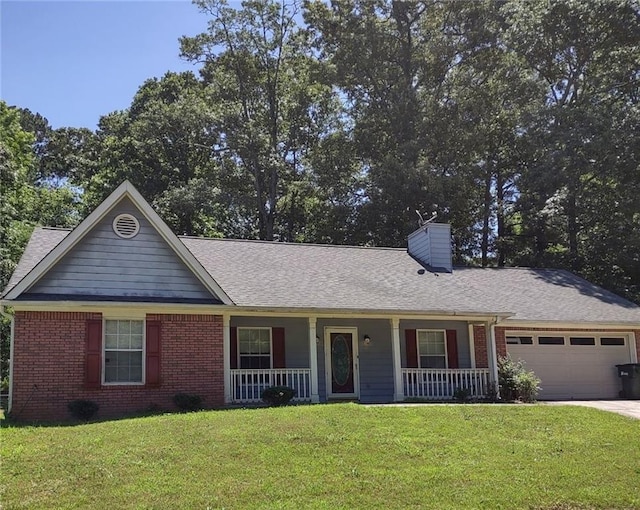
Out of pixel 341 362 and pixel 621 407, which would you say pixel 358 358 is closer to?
pixel 341 362

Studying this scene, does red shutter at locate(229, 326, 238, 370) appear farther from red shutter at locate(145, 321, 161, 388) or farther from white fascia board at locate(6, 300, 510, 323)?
red shutter at locate(145, 321, 161, 388)

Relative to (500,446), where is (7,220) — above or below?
above

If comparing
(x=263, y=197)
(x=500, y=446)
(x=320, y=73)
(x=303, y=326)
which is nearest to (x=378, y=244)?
(x=263, y=197)

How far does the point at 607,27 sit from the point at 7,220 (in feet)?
87.1

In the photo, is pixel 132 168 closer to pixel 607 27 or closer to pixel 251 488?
pixel 607 27

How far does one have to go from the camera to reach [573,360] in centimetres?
2070

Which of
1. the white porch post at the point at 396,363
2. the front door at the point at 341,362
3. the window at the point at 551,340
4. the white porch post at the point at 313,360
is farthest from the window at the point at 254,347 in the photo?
the window at the point at 551,340

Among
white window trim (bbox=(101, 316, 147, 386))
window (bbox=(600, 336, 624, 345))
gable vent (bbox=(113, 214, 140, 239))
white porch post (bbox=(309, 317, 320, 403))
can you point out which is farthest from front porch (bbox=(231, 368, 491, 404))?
window (bbox=(600, 336, 624, 345))

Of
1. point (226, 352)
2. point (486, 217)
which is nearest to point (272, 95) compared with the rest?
point (486, 217)

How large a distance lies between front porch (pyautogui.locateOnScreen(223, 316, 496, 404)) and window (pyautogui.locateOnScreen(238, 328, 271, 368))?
26mm

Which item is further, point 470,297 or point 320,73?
point 320,73

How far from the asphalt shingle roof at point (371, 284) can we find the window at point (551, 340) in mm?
813

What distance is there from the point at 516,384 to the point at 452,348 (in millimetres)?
2024

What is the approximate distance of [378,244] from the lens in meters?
33.3
